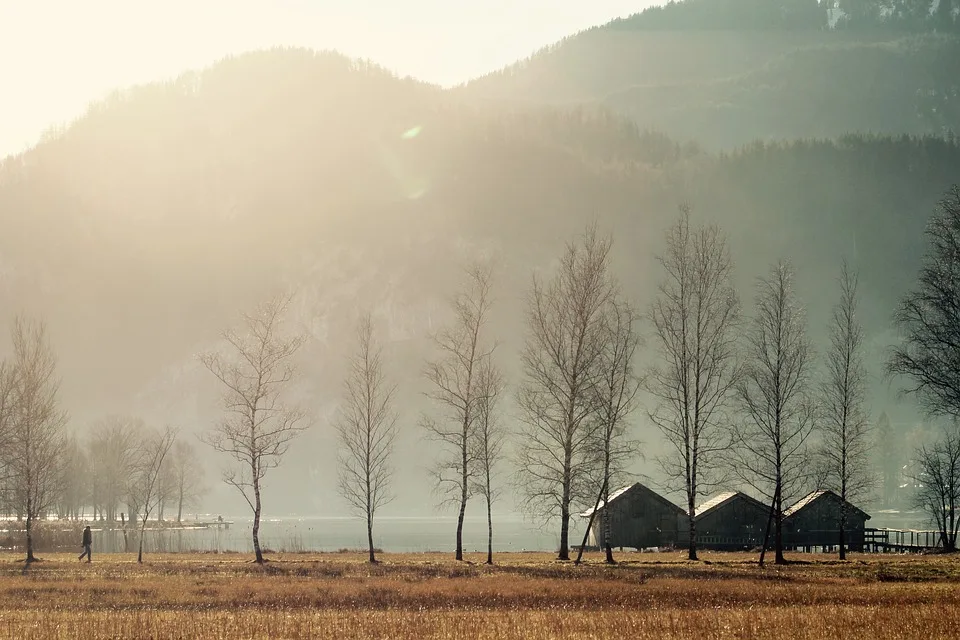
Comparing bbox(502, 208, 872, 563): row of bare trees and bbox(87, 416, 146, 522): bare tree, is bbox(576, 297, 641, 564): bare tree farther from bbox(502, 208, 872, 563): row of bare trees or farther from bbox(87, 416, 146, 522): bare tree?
bbox(87, 416, 146, 522): bare tree

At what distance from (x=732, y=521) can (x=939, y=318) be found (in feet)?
168

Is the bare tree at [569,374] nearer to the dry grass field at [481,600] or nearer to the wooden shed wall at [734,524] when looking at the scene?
the dry grass field at [481,600]

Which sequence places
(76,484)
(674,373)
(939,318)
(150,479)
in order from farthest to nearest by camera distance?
(76,484) < (150,479) < (674,373) < (939,318)

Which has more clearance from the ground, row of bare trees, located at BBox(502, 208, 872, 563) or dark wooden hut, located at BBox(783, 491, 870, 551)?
row of bare trees, located at BBox(502, 208, 872, 563)

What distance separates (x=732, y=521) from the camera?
84.8 m

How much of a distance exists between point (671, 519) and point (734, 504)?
6154mm

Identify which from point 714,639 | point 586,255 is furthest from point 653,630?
point 586,255

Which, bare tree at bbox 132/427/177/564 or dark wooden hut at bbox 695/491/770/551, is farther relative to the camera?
dark wooden hut at bbox 695/491/770/551

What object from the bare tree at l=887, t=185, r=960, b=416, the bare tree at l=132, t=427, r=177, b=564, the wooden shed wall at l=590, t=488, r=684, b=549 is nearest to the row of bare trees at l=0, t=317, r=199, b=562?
the bare tree at l=132, t=427, r=177, b=564

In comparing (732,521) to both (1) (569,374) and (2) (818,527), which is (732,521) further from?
(1) (569,374)

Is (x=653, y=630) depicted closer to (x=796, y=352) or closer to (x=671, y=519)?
(x=796, y=352)

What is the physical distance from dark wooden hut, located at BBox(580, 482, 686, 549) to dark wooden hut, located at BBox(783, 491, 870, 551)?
10374 mm

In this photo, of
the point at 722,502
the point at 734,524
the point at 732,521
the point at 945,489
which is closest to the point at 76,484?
the point at 722,502

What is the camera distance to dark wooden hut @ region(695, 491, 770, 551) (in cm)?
8375
